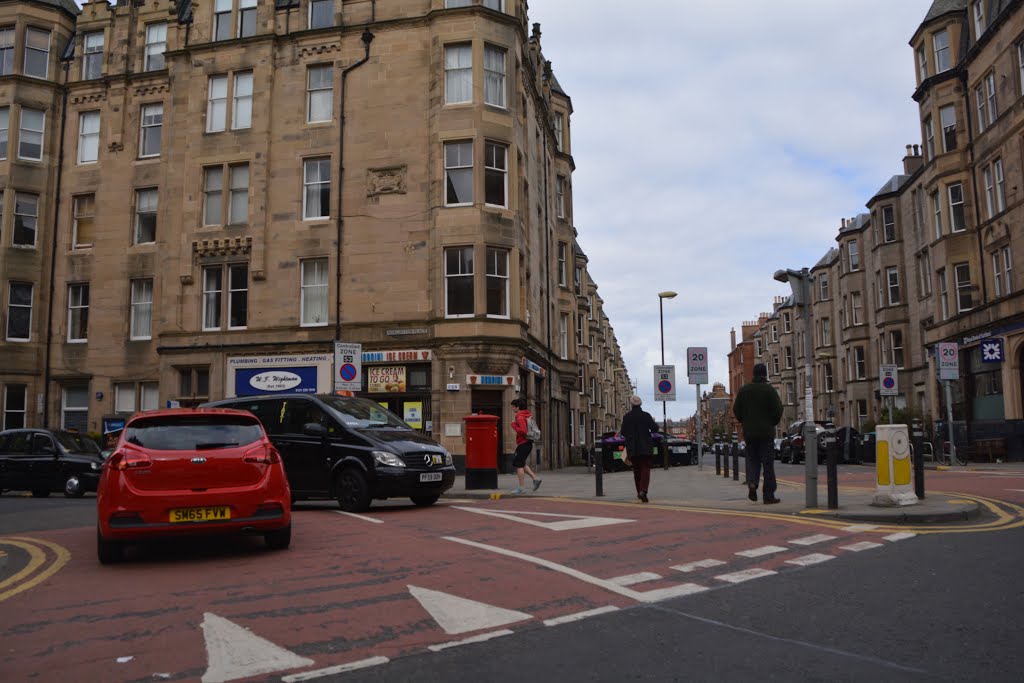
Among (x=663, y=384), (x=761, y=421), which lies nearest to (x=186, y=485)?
(x=761, y=421)

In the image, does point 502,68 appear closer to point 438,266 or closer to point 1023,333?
point 438,266

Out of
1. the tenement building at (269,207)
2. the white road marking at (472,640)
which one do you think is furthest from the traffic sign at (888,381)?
the white road marking at (472,640)

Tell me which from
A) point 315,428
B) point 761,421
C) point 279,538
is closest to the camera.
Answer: point 279,538

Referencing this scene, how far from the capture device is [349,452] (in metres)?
12.3

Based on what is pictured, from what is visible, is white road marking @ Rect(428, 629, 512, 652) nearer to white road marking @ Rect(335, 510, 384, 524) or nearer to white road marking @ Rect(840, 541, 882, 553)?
white road marking @ Rect(840, 541, 882, 553)

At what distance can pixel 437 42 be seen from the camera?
27.3 meters

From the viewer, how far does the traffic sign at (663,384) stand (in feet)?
83.2

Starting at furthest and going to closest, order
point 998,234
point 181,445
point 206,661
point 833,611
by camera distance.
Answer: point 998,234
point 181,445
point 833,611
point 206,661

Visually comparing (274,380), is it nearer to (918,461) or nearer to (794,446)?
(918,461)

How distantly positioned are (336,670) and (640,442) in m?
9.16

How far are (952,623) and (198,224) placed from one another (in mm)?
28795

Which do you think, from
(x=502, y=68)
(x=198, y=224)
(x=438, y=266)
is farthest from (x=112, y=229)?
(x=502, y=68)

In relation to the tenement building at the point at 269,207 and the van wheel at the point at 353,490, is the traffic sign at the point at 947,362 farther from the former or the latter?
the van wheel at the point at 353,490

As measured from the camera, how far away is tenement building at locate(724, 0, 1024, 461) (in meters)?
29.2
